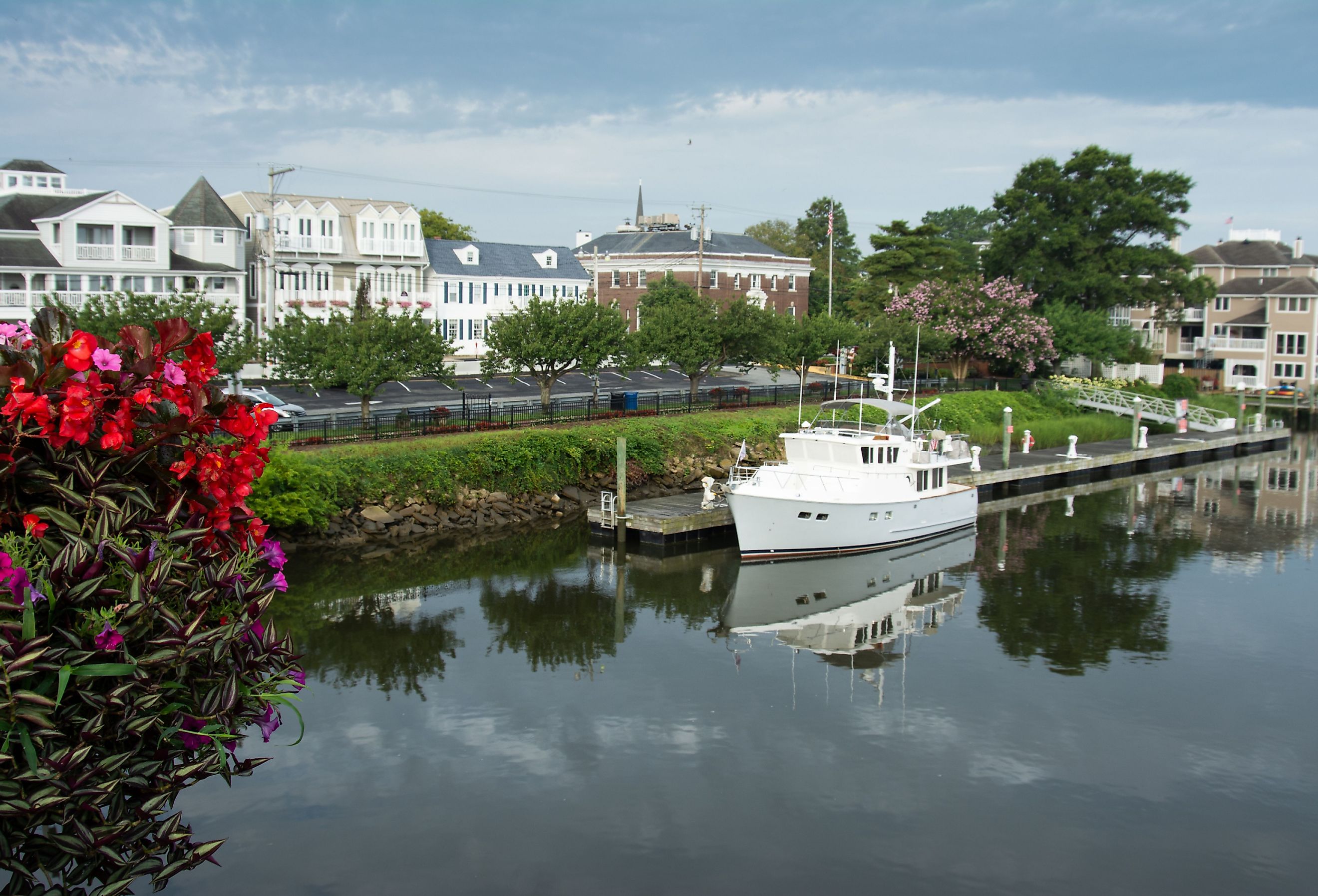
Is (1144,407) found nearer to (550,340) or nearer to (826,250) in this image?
(550,340)

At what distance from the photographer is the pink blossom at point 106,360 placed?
6.63 m

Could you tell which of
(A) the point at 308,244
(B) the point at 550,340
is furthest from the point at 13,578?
(A) the point at 308,244

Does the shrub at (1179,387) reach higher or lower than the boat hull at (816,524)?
higher

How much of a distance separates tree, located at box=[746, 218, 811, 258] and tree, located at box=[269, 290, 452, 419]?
72229 millimetres

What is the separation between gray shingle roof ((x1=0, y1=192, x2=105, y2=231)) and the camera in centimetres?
4841

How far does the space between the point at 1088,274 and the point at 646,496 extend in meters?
39.5

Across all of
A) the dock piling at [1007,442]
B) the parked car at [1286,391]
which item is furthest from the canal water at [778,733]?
the parked car at [1286,391]

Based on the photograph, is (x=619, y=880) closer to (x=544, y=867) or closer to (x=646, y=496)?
(x=544, y=867)

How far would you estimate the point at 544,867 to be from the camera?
13320 mm

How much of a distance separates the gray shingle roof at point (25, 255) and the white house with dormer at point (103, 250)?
0.04 m

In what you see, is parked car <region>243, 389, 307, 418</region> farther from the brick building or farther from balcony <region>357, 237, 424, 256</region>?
the brick building

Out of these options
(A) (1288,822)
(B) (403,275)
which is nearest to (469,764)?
(A) (1288,822)

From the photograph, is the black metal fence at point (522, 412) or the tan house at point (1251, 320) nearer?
the black metal fence at point (522, 412)

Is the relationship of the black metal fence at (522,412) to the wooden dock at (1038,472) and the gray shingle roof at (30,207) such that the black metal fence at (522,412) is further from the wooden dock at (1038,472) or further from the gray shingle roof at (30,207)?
the gray shingle roof at (30,207)
